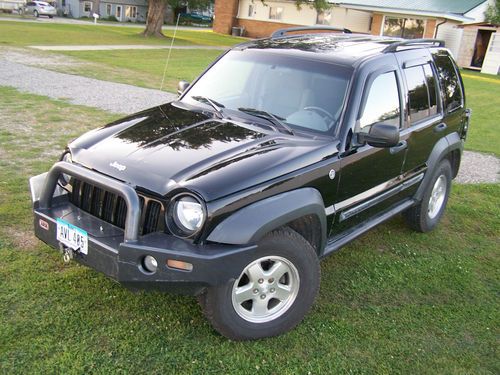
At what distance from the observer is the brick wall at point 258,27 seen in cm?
4175

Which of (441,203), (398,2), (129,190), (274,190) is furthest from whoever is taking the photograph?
(398,2)

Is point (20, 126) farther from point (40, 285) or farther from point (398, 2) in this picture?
point (398, 2)

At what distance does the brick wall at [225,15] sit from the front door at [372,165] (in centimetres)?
4114

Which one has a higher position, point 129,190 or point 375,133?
point 375,133

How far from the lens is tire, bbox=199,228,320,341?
124 inches

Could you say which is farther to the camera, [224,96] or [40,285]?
[224,96]

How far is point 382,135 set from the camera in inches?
146

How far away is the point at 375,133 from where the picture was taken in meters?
3.74

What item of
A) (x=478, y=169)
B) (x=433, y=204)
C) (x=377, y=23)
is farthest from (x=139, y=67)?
(x=377, y=23)

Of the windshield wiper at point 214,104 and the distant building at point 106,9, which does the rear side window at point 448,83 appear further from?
the distant building at point 106,9

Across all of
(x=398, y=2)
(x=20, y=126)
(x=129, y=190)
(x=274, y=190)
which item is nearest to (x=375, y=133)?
(x=274, y=190)

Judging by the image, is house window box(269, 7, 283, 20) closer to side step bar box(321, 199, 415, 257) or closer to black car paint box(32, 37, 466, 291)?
black car paint box(32, 37, 466, 291)

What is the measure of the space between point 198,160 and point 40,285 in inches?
60.8

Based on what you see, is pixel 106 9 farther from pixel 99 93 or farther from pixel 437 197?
pixel 437 197
